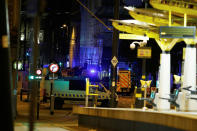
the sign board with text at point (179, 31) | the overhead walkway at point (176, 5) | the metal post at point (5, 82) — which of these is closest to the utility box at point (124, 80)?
the overhead walkway at point (176, 5)

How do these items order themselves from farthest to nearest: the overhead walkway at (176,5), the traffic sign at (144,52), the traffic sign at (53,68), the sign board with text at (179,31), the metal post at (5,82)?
the traffic sign at (53,68), the traffic sign at (144,52), the overhead walkway at (176,5), the sign board with text at (179,31), the metal post at (5,82)

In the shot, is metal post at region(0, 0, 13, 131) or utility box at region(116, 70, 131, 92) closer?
metal post at region(0, 0, 13, 131)

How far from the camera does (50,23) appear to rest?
55.9m

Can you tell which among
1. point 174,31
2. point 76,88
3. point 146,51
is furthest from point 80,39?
point 174,31

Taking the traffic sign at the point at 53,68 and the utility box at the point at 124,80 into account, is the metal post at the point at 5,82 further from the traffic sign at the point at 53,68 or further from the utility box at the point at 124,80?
the utility box at the point at 124,80

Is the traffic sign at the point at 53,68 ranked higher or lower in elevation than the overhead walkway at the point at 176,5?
lower

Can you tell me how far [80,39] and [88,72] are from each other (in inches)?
294

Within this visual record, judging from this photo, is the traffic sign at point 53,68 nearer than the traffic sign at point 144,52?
No

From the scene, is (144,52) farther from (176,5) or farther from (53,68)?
(53,68)

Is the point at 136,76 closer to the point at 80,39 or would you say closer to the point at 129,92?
the point at 129,92

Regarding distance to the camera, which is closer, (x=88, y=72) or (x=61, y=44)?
(x=88, y=72)

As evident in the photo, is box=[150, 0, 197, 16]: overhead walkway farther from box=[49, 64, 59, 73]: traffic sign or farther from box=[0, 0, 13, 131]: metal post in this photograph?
box=[49, 64, 59, 73]: traffic sign

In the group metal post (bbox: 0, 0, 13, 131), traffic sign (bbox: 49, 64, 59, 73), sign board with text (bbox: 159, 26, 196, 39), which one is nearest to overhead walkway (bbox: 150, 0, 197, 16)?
sign board with text (bbox: 159, 26, 196, 39)

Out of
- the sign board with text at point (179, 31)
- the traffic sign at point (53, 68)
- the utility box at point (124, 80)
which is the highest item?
the sign board with text at point (179, 31)
